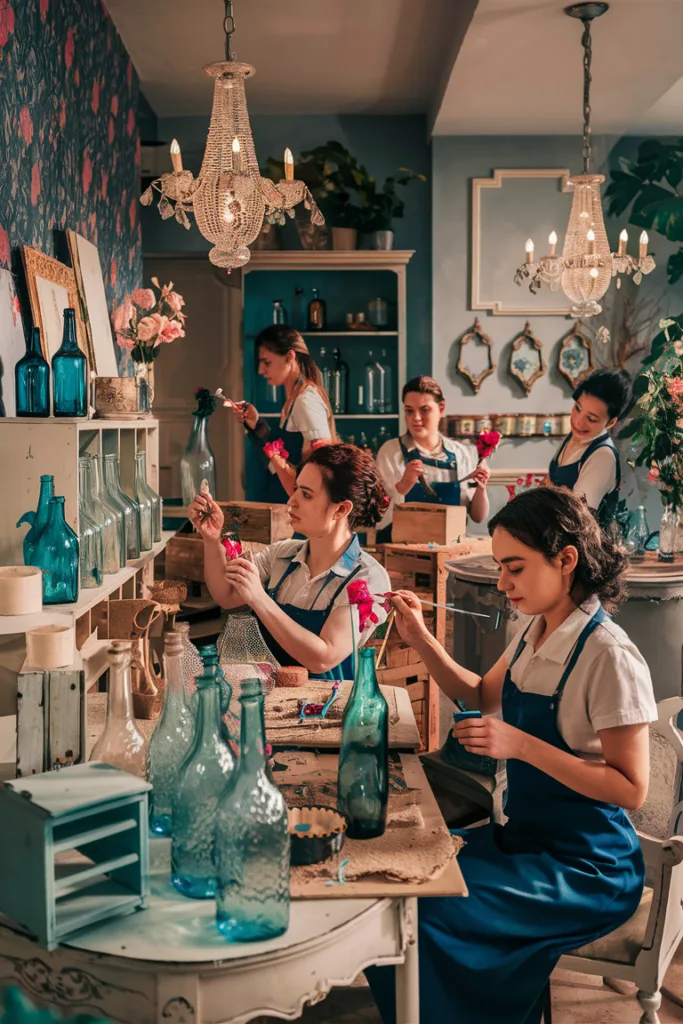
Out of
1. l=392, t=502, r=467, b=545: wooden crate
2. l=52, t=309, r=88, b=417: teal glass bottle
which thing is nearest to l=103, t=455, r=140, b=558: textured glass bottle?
l=52, t=309, r=88, b=417: teal glass bottle

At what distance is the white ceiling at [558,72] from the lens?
4426mm

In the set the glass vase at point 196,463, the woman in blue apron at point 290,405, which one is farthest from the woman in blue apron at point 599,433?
the glass vase at point 196,463

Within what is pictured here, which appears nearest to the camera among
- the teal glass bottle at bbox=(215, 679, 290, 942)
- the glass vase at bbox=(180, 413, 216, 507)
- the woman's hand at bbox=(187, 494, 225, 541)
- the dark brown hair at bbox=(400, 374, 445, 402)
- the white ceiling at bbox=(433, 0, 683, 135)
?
the teal glass bottle at bbox=(215, 679, 290, 942)

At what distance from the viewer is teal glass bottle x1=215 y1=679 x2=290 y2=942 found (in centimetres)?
133

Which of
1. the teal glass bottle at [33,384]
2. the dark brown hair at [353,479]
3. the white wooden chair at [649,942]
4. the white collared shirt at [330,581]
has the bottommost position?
the white wooden chair at [649,942]

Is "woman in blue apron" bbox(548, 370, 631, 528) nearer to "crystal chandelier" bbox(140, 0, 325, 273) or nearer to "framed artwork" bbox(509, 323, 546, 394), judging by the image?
"crystal chandelier" bbox(140, 0, 325, 273)

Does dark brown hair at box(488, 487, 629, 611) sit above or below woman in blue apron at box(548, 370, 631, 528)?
below

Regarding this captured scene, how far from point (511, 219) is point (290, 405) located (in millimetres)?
2762

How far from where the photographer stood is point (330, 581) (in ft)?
8.84

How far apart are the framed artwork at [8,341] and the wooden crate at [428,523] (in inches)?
77.7

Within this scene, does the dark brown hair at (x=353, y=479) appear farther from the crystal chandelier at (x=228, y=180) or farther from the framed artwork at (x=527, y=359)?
the framed artwork at (x=527, y=359)

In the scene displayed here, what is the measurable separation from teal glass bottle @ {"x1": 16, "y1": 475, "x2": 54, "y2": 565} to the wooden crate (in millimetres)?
2226

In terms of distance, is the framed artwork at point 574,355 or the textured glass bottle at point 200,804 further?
the framed artwork at point 574,355

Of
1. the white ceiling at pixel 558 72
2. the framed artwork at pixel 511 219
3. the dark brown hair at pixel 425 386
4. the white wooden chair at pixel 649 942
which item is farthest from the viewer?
the framed artwork at pixel 511 219
